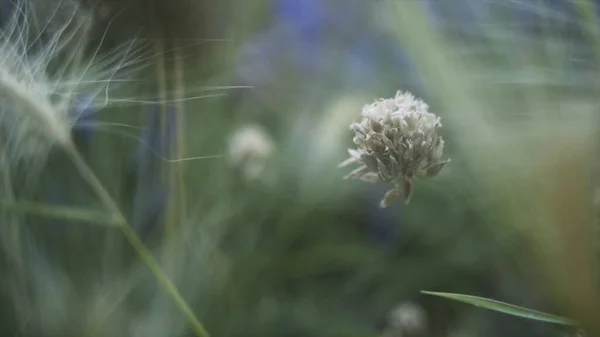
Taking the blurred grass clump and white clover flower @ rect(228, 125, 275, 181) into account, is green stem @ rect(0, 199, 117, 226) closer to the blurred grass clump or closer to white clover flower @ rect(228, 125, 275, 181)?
the blurred grass clump

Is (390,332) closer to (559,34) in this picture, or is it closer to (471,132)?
(471,132)

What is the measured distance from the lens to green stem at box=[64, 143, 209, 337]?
0.63 metres

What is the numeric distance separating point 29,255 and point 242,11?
30 cm

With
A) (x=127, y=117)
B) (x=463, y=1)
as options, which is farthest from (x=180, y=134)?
(x=463, y=1)

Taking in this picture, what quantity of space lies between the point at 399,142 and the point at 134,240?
0.85 feet

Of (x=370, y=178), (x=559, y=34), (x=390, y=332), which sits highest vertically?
(x=559, y=34)

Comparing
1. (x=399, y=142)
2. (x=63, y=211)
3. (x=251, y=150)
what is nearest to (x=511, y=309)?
(x=399, y=142)

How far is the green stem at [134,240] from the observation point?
0.63 m

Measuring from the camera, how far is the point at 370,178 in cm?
59

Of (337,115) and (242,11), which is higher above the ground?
(242,11)

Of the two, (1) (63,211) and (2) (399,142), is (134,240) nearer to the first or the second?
(1) (63,211)

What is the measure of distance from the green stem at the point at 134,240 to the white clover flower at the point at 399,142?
0.20 meters

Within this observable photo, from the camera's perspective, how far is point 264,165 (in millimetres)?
662

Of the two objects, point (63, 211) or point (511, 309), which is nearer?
point (511, 309)
